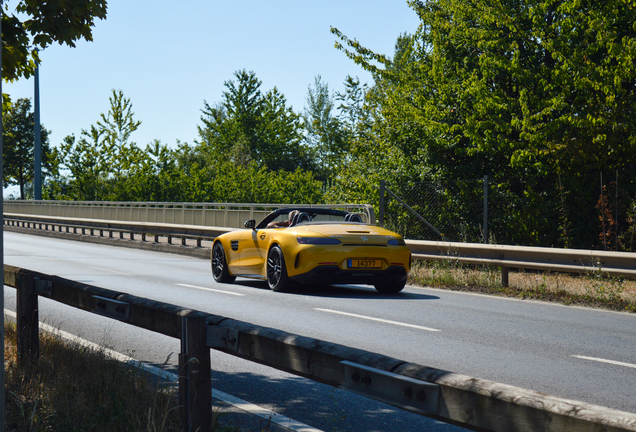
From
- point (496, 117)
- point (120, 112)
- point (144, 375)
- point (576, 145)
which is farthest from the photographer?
point (120, 112)

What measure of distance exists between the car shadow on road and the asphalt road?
19 mm

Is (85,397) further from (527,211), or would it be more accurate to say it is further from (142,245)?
(142,245)

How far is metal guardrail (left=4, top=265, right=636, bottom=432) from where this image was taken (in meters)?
2.00

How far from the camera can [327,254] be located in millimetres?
10625

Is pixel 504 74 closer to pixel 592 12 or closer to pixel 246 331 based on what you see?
pixel 592 12

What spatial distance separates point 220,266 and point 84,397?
8723 millimetres

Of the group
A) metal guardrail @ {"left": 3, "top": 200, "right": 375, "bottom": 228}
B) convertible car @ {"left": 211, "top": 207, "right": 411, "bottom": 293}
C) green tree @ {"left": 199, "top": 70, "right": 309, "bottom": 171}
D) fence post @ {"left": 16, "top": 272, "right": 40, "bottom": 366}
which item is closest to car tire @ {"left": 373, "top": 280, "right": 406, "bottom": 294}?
convertible car @ {"left": 211, "top": 207, "right": 411, "bottom": 293}

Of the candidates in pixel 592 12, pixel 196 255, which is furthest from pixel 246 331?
pixel 196 255

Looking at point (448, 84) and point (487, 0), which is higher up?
point (487, 0)

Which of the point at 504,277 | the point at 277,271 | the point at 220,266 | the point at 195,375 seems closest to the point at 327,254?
the point at 277,271

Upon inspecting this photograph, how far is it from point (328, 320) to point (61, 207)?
112 ft

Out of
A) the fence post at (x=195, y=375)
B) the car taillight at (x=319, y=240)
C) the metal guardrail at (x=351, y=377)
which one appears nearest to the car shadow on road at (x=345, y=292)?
the car taillight at (x=319, y=240)

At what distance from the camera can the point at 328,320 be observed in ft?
28.2

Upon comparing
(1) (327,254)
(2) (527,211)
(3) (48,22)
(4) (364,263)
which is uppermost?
(3) (48,22)
